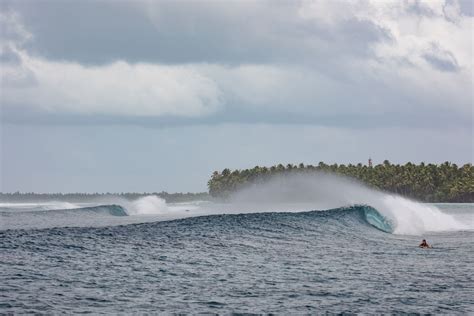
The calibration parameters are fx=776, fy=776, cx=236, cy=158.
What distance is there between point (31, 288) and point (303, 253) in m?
17.6

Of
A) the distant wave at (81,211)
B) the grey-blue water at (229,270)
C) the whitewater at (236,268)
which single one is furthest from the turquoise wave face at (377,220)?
the distant wave at (81,211)

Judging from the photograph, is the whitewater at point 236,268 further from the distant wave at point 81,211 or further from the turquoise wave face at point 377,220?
the distant wave at point 81,211

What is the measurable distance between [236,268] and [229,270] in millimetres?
785

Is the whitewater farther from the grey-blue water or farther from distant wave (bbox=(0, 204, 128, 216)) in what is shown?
distant wave (bbox=(0, 204, 128, 216))

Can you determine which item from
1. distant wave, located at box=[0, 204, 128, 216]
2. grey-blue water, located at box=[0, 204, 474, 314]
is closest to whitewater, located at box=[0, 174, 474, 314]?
grey-blue water, located at box=[0, 204, 474, 314]

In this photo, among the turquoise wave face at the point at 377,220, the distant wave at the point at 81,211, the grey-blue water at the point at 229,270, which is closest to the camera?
the grey-blue water at the point at 229,270

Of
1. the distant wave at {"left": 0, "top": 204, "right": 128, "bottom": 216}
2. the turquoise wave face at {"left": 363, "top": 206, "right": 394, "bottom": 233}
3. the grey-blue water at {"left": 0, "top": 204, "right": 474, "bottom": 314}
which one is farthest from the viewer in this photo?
the distant wave at {"left": 0, "top": 204, "right": 128, "bottom": 216}

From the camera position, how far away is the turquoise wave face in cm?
6594

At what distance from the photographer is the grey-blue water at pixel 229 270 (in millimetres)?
26375

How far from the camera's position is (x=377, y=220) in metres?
68.9

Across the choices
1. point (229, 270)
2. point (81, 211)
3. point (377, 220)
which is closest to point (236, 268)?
point (229, 270)

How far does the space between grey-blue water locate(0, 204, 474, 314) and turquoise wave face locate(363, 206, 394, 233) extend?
961cm

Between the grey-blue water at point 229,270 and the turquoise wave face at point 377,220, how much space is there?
31.5ft

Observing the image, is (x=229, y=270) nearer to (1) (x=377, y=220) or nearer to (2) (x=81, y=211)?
(1) (x=377, y=220)
